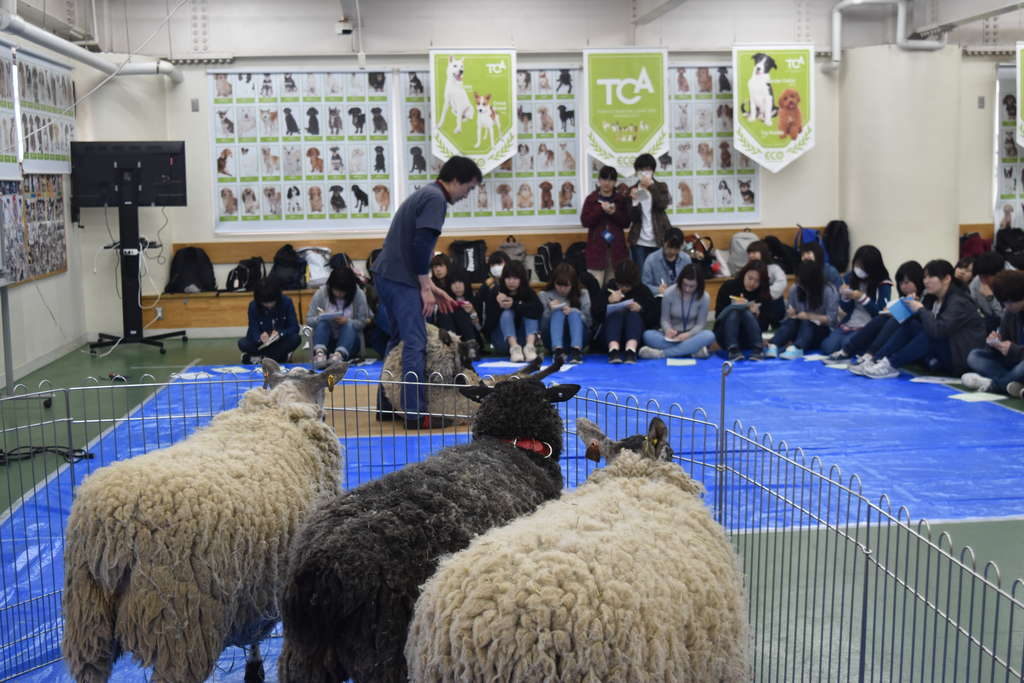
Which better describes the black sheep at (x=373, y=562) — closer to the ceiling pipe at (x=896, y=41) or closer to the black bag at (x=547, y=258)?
the black bag at (x=547, y=258)

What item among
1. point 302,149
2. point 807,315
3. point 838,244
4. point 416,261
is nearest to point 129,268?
point 302,149

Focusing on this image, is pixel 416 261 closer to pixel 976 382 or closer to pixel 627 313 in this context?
pixel 627 313

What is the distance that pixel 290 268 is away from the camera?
11.1m

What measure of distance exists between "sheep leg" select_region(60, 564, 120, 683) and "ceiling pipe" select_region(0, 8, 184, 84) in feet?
18.7

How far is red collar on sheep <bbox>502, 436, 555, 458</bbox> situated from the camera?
3.62 meters

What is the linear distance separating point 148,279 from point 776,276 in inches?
244

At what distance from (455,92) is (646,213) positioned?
2.31 meters

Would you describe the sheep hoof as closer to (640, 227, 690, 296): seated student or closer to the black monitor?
(640, 227, 690, 296): seated student

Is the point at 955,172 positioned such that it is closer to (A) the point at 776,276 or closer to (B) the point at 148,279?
(A) the point at 776,276

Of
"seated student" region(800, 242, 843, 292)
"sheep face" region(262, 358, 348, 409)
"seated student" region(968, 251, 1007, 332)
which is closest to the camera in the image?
"sheep face" region(262, 358, 348, 409)

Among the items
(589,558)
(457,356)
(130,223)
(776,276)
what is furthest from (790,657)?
(130,223)

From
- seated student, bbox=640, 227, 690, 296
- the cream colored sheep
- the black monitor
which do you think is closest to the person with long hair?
seated student, bbox=640, 227, 690, 296

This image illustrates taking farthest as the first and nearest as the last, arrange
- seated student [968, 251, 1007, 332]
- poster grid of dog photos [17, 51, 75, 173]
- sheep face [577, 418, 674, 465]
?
poster grid of dog photos [17, 51, 75, 173], seated student [968, 251, 1007, 332], sheep face [577, 418, 674, 465]

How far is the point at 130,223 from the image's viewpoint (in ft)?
34.4
